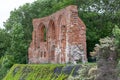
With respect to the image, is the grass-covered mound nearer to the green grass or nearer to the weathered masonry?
the green grass

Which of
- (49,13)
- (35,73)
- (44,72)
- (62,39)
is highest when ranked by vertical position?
(49,13)

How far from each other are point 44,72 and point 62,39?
5.04 meters

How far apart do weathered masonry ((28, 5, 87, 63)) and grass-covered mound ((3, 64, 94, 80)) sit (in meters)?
2.54

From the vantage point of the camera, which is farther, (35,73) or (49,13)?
(49,13)

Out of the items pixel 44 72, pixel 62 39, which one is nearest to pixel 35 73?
pixel 44 72

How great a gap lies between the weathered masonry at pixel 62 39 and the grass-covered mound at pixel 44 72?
8.35ft

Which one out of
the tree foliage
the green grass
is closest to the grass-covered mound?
the green grass

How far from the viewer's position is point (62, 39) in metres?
26.3

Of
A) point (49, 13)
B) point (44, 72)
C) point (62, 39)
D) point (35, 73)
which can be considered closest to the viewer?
point (44, 72)

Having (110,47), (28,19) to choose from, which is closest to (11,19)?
(28,19)

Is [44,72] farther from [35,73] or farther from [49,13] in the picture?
[49,13]

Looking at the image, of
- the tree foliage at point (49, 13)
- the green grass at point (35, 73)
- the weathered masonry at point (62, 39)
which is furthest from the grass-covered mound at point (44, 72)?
the tree foliage at point (49, 13)

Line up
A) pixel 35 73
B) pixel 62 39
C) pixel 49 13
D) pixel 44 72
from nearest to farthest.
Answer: pixel 44 72 < pixel 35 73 < pixel 62 39 < pixel 49 13

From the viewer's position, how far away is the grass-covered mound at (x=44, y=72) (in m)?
18.6
